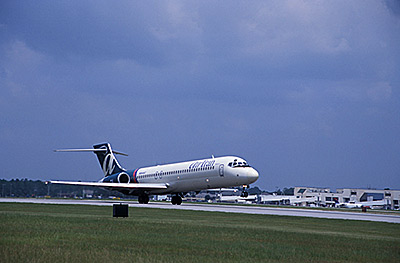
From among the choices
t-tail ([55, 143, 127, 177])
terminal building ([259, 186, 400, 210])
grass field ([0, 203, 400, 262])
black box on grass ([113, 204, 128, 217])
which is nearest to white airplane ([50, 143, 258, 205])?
t-tail ([55, 143, 127, 177])

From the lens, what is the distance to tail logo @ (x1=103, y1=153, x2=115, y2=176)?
7619 centimetres

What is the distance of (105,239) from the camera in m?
18.6

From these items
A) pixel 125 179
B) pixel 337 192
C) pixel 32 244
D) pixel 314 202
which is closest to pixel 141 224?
pixel 32 244

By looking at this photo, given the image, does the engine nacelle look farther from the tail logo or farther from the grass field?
the grass field

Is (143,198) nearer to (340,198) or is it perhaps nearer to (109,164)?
(109,164)

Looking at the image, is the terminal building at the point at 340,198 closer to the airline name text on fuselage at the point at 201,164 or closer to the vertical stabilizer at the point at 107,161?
the vertical stabilizer at the point at 107,161

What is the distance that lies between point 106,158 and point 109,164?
38.9 inches

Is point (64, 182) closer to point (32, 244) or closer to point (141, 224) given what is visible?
point (141, 224)

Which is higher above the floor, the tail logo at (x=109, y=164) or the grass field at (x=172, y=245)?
the tail logo at (x=109, y=164)

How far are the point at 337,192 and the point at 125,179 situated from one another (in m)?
139

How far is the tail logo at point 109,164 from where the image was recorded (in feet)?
250

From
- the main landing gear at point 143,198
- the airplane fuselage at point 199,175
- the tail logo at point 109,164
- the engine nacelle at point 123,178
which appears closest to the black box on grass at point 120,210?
the airplane fuselage at point 199,175

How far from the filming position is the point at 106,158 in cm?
7694

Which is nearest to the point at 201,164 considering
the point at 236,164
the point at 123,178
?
the point at 236,164
